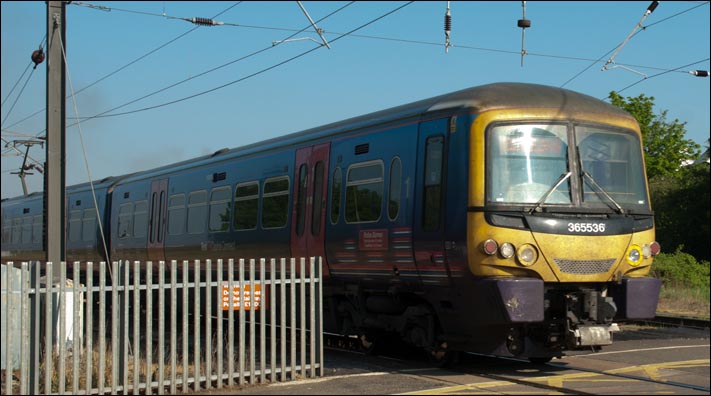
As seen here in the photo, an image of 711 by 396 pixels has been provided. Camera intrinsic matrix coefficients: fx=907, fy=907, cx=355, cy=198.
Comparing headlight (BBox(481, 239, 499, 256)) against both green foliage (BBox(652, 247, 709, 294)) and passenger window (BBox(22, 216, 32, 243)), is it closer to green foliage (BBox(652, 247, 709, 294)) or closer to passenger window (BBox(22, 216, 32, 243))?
green foliage (BBox(652, 247, 709, 294))

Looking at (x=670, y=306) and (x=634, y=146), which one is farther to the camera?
(x=670, y=306)

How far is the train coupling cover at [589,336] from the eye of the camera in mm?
10195

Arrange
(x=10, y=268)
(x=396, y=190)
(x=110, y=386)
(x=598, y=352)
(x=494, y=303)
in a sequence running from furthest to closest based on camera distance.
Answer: (x=598, y=352) < (x=396, y=190) < (x=494, y=303) < (x=110, y=386) < (x=10, y=268)

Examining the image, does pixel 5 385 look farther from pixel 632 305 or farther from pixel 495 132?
pixel 632 305

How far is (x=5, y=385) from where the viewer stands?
30.0 ft

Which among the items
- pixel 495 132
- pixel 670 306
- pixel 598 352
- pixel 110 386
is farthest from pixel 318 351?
pixel 670 306

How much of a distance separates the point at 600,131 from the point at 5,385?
23.9 ft

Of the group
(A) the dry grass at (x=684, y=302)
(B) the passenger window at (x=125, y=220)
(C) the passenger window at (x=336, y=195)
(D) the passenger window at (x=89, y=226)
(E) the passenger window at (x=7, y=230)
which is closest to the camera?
(C) the passenger window at (x=336, y=195)

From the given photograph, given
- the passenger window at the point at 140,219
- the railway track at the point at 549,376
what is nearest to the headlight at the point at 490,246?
the railway track at the point at 549,376

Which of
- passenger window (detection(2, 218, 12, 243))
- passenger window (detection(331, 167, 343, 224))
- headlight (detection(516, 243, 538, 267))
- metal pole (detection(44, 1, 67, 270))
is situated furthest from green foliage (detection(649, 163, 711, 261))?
passenger window (detection(2, 218, 12, 243))

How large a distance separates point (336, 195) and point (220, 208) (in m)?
4.61

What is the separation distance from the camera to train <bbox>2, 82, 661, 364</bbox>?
401 inches

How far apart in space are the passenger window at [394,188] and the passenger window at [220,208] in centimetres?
559

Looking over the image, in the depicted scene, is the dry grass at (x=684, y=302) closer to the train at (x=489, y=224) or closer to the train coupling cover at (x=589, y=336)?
the train at (x=489, y=224)
